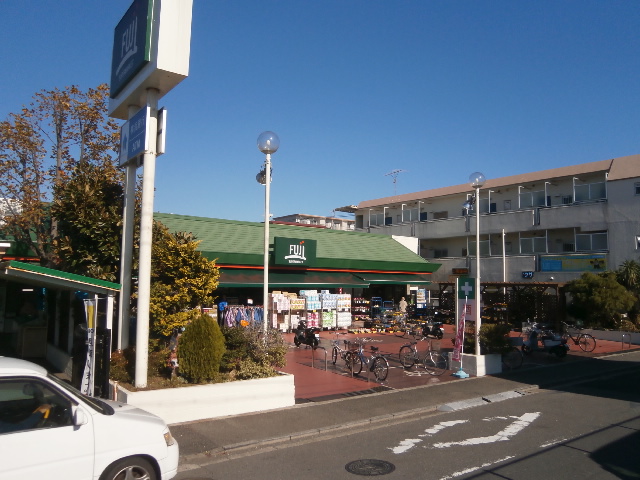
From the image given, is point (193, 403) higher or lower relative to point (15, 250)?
lower

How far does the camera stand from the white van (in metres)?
4.60

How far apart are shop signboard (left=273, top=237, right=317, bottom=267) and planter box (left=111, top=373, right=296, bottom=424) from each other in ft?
42.6

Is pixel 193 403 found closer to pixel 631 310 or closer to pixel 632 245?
pixel 631 310

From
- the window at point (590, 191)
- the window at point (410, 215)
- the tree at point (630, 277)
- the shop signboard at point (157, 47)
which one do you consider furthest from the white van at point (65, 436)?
the window at point (410, 215)

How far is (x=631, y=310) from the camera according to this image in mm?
25750

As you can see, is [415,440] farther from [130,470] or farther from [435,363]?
[435,363]

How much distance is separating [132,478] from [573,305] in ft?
85.0

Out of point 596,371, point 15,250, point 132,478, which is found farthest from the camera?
point 15,250

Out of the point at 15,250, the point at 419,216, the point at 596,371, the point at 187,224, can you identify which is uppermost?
the point at 419,216

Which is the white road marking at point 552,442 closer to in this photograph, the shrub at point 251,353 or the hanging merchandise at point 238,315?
the shrub at point 251,353

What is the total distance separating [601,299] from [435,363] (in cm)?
1312

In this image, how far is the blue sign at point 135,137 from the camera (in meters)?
9.76

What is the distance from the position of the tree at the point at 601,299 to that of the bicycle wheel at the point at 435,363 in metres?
11.8

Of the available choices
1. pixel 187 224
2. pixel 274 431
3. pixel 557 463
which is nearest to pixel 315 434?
pixel 274 431
